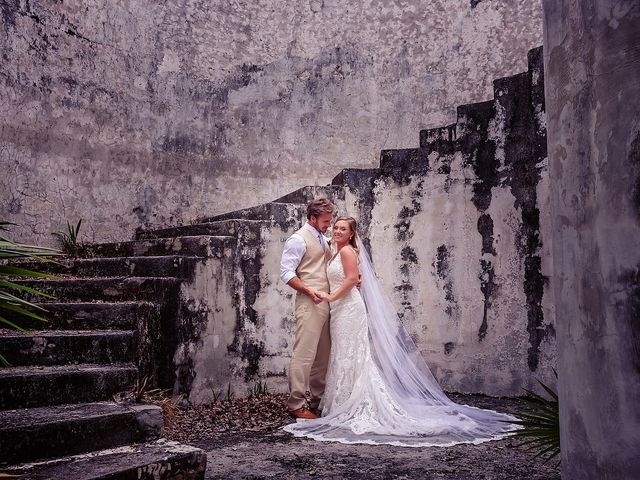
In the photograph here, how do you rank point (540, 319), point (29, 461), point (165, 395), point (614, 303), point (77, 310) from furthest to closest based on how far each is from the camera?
1. point (540, 319)
2. point (165, 395)
3. point (77, 310)
4. point (29, 461)
5. point (614, 303)

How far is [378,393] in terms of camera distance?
458cm

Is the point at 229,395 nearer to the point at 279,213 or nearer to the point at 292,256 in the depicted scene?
the point at 292,256

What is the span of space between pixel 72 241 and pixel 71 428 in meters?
4.04

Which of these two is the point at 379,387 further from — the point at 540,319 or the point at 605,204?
the point at 605,204

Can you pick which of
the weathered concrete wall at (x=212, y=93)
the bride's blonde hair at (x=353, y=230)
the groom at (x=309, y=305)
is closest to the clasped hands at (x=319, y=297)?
the groom at (x=309, y=305)

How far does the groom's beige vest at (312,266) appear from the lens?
5.11m

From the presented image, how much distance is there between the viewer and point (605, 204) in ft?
4.88

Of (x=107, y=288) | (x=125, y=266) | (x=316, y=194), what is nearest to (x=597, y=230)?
(x=107, y=288)

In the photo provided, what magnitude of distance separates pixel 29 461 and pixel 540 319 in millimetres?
4200

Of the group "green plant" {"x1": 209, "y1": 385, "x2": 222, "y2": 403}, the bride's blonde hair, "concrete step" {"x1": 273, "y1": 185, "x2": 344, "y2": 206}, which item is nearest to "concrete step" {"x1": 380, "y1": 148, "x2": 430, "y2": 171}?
"concrete step" {"x1": 273, "y1": 185, "x2": 344, "y2": 206}

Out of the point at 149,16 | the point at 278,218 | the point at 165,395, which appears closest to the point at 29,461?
the point at 165,395

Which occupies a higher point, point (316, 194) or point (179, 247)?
point (316, 194)

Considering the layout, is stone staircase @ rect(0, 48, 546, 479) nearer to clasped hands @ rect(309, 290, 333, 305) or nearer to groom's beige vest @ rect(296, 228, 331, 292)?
groom's beige vest @ rect(296, 228, 331, 292)

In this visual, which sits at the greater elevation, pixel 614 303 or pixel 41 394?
pixel 614 303
